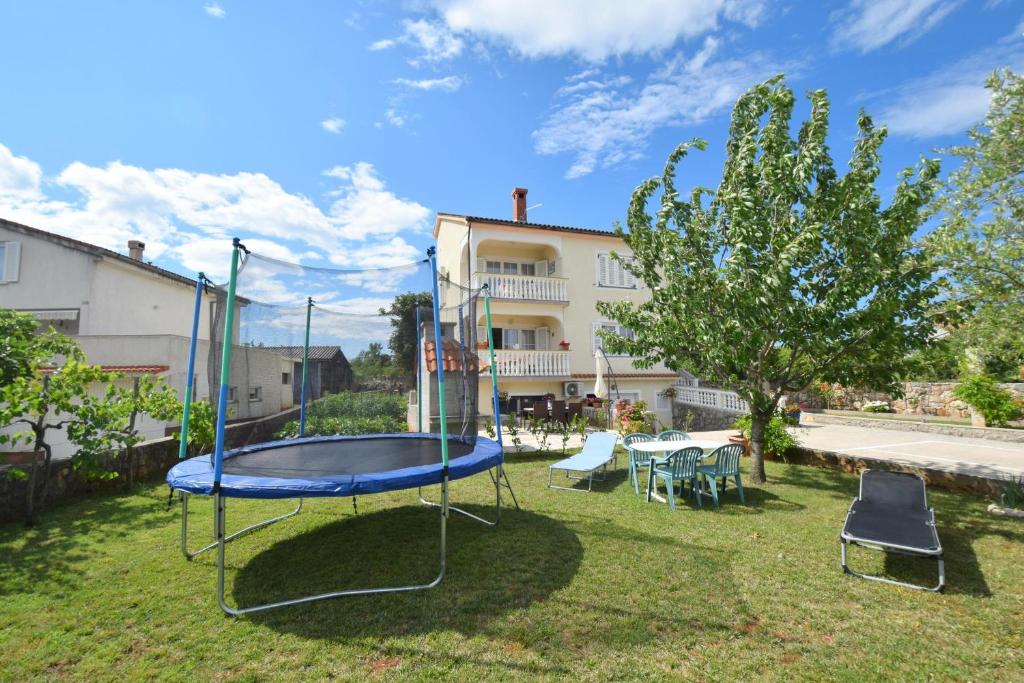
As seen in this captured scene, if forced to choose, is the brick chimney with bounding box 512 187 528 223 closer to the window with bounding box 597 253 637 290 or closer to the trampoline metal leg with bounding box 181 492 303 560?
the window with bounding box 597 253 637 290

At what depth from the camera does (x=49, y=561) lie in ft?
15.1

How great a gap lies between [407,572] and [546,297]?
15774 millimetres

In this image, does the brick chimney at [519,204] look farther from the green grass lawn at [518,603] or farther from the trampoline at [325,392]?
the green grass lawn at [518,603]

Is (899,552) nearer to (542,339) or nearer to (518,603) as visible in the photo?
(518,603)

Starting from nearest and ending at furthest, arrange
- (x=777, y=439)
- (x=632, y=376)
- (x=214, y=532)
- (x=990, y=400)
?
(x=214, y=532) → (x=777, y=439) → (x=990, y=400) → (x=632, y=376)

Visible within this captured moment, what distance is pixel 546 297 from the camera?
19.5 meters

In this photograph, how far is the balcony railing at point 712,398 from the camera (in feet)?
57.4

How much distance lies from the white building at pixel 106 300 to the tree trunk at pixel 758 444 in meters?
11.6

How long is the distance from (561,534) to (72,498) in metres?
7.08

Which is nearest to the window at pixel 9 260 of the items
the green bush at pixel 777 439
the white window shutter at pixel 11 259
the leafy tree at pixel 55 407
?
the white window shutter at pixel 11 259

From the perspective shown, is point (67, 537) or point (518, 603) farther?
point (67, 537)

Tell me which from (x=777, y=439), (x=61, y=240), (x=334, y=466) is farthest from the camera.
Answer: (x=61, y=240)

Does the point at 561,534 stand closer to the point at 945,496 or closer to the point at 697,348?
the point at 697,348

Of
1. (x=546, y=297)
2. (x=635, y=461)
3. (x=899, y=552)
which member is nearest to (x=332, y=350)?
(x=635, y=461)
